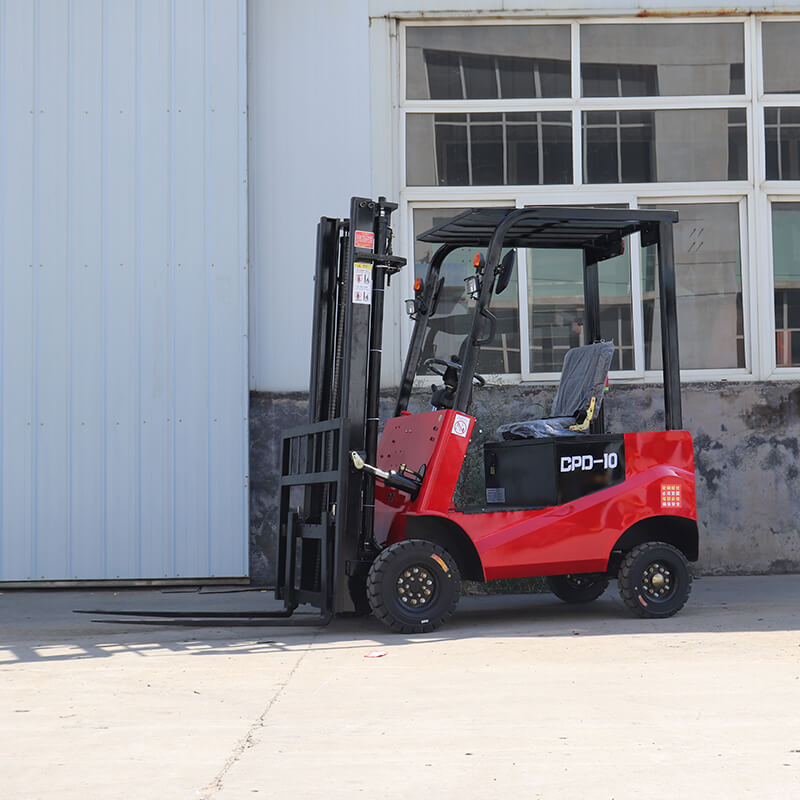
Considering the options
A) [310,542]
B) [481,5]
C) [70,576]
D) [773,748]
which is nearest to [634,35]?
[481,5]

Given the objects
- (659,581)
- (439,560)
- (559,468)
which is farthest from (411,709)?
(659,581)

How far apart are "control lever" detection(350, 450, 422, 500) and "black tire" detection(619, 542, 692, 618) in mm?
1445

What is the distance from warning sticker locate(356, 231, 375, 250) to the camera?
286 inches

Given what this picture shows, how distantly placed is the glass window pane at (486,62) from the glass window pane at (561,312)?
1556mm

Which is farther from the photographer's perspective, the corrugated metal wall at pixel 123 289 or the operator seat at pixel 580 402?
the corrugated metal wall at pixel 123 289

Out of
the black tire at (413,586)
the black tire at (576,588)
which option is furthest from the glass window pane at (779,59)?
the black tire at (413,586)

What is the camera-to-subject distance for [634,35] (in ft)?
36.4

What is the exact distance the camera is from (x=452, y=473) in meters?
7.29

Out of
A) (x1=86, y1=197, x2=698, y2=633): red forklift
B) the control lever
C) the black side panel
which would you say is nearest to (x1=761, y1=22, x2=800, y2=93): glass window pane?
(x1=86, y1=197, x2=698, y2=633): red forklift

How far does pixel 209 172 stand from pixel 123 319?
1.48 metres

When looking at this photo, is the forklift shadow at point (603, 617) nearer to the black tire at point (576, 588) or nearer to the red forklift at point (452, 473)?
the black tire at point (576, 588)

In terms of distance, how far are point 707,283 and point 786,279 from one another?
74 centimetres

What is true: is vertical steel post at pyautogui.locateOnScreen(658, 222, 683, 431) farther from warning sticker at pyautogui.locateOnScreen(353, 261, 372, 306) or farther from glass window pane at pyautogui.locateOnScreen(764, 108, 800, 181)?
glass window pane at pyautogui.locateOnScreen(764, 108, 800, 181)

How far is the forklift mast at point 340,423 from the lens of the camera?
7141 mm
